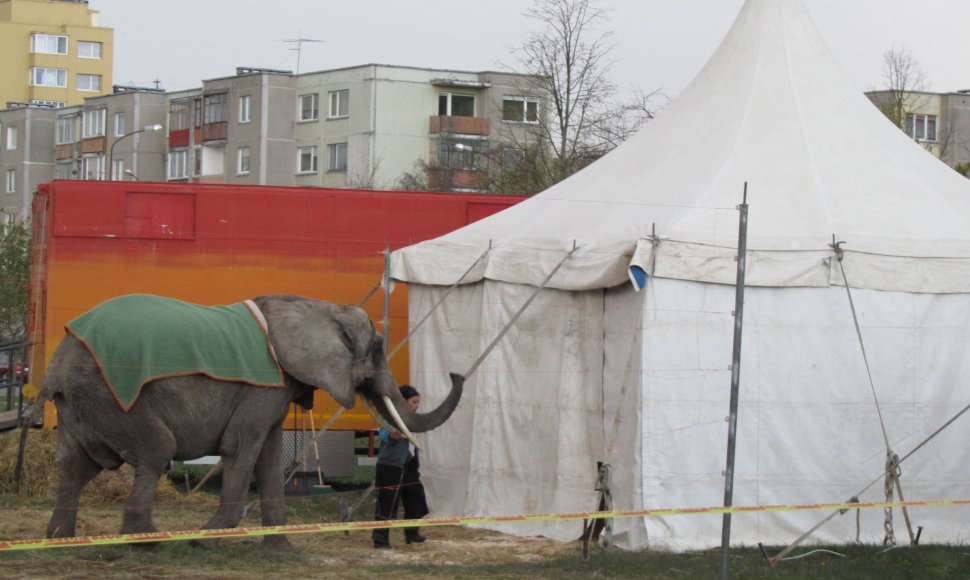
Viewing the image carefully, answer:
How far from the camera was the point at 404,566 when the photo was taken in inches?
438

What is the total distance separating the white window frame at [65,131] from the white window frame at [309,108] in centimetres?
2037

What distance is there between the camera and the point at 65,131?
82438 millimetres

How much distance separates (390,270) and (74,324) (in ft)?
14.2

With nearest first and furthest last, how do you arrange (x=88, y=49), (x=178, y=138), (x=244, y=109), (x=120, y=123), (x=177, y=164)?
(x=244, y=109) → (x=178, y=138) → (x=177, y=164) → (x=120, y=123) → (x=88, y=49)

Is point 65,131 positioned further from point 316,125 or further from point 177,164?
point 316,125

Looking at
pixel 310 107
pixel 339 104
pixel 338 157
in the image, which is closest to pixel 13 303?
pixel 338 157

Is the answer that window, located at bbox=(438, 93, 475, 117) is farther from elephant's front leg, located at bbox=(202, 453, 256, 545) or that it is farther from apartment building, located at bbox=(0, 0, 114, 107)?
elephant's front leg, located at bbox=(202, 453, 256, 545)

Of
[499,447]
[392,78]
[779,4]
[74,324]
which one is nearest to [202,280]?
[499,447]

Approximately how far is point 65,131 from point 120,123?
7.99m

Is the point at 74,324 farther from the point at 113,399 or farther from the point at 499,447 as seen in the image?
the point at 499,447

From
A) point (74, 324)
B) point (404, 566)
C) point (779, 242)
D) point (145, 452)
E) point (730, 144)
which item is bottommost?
point (404, 566)

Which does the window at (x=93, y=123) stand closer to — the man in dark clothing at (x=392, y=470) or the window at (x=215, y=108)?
the window at (x=215, y=108)

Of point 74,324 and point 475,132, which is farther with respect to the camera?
point 475,132

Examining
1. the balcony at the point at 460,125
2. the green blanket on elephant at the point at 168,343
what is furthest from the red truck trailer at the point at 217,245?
the balcony at the point at 460,125
